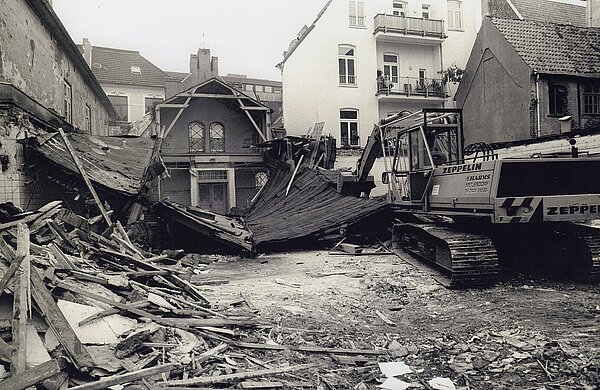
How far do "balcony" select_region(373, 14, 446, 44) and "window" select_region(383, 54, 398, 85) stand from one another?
1.09 m

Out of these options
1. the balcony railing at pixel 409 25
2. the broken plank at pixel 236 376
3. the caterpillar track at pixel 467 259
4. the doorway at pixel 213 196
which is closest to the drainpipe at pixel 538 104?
the balcony railing at pixel 409 25

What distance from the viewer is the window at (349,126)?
95.4 ft

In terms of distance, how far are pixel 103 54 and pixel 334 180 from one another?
38.9 meters

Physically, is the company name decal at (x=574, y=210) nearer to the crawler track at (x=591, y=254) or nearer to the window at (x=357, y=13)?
the crawler track at (x=591, y=254)

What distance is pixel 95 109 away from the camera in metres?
26.9

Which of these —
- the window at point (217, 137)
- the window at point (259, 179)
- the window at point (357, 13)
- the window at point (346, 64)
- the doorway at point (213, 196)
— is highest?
Result: the window at point (357, 13)

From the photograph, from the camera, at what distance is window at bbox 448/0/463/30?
104 feet

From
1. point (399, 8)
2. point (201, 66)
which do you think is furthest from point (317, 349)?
point (201, 66)

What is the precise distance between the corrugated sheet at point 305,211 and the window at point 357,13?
14189 mm


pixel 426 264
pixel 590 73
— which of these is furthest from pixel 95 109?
pixel 590 73

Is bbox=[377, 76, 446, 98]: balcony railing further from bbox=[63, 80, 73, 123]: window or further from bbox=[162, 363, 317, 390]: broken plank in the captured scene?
bbox=[162, 363, 317, 390]: broken plank

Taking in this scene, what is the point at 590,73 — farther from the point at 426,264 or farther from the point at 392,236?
the point at 426,264

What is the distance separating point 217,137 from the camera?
28.5 meters

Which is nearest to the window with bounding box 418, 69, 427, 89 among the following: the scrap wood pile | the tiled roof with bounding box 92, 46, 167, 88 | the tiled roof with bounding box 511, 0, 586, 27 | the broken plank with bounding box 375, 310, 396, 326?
the tiled roof with bounding box 511, 0, 586, 27
